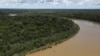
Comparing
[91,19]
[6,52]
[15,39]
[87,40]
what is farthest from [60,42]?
[91,19]

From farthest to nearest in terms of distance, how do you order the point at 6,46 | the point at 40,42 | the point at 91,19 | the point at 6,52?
the point at 91,19
the point at 40,42
the point at 6,46
the point at 6,52

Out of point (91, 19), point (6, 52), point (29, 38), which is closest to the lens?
point (6, 52)

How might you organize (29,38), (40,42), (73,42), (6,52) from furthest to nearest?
1. (29,38)
2. (73,42)
3. (40,42)
4. (6,52)

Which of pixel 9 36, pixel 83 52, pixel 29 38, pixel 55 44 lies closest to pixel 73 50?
pixel 83 52

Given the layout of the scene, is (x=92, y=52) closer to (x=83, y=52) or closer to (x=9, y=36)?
(x=83, y=52)

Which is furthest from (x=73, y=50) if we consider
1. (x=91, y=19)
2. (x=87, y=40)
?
(x=91, y=19)

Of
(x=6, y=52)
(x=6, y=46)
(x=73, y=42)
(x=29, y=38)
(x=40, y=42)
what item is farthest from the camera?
(x=29, y=38)

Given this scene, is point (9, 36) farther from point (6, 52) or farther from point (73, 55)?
point (73, 55)

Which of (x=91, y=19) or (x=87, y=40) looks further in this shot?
(x=91, y=19)

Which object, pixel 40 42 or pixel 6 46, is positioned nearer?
pixel 6 46
